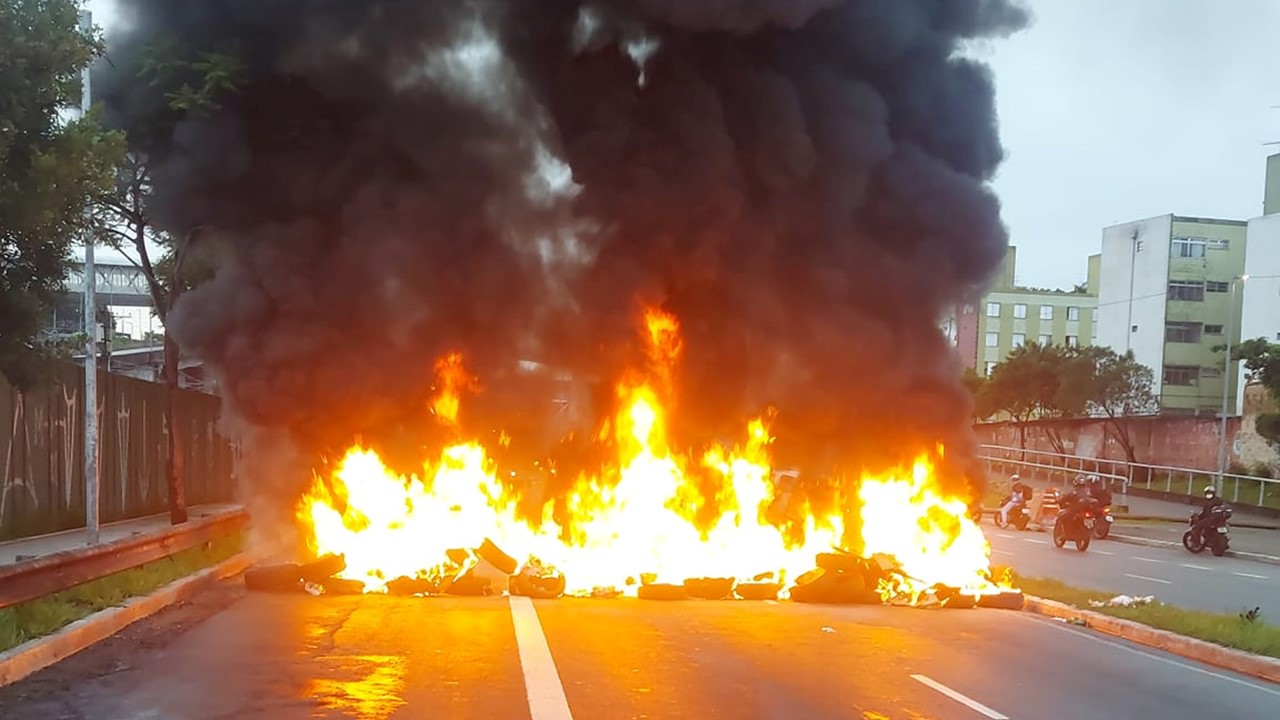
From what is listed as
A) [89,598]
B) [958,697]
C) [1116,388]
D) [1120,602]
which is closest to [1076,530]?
[1120,602]

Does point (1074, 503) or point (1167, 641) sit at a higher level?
point (1167, 641)

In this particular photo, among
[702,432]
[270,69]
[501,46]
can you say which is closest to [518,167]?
[501,46]

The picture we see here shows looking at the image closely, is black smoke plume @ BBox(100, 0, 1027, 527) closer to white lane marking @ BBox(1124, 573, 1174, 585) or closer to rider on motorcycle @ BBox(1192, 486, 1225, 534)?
white lane marking @ BBox(1124, 573, 1174, 585)

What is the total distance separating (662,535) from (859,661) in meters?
5.59

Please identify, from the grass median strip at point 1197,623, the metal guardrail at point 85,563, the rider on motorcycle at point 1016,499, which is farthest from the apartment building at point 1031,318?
the metal guardrail at point 85,563

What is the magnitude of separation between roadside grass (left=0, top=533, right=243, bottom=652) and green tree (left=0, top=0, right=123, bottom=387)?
1.82m

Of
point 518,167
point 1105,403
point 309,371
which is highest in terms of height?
point 518,167

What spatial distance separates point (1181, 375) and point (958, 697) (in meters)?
56.6

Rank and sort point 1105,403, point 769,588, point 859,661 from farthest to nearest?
point 1105,403 → point 769,588 → point 859,661

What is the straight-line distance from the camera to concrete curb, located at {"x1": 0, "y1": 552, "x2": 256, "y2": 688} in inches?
299

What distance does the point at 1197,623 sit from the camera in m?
10.8

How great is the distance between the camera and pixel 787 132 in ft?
49.3

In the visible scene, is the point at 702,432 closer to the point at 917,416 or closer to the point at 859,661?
the point at 917,416

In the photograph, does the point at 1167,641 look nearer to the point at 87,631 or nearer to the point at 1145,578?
the point at 1145,578
